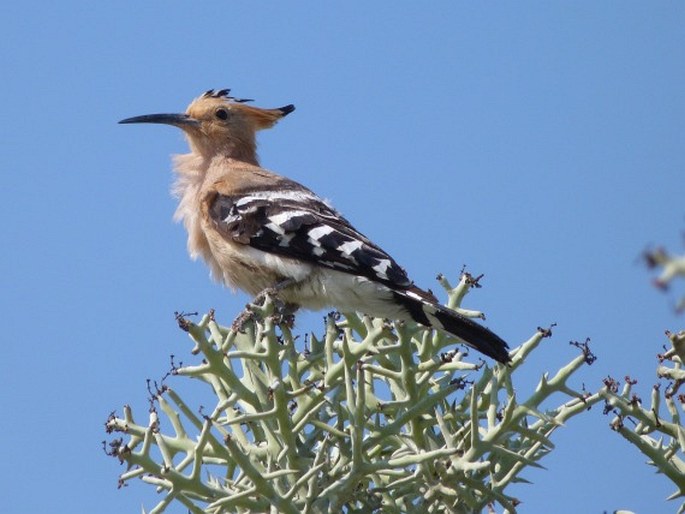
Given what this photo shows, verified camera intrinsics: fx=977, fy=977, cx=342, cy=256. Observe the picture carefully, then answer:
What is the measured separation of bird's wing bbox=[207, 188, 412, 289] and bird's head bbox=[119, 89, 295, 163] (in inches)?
36.8

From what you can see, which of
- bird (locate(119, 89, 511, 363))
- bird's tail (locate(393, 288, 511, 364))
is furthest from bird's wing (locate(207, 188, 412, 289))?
bird's tail (locate(393, 288, 511, 364))

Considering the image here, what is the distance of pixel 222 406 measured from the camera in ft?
7.72

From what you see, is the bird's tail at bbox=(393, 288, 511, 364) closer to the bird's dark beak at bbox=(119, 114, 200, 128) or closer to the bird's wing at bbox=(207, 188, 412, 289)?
the bird's wing at bbox=(207, 188, 412, 289)

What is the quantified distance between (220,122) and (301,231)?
5.46 feet

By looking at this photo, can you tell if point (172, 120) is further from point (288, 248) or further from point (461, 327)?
point (461, 327)

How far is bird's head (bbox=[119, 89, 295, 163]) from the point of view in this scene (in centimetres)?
538

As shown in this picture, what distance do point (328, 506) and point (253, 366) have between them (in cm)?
47

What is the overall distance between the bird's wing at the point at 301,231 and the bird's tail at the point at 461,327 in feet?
1.18

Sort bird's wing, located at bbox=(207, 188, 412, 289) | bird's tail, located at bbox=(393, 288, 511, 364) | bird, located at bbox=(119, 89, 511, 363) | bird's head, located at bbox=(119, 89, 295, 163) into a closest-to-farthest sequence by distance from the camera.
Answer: bird's tail, located at bbox=(393, 288, 511, 364) < bird, located at bbox=(119, 89, 511, 363) < bird's wing, located at bbox=(207, 188, 412, 289) < bird's head, located at bbox=(119, 89, 295, 163)

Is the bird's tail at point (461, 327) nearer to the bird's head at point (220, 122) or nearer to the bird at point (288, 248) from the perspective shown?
the bird at point (288, 248)

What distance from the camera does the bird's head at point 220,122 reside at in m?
5.38

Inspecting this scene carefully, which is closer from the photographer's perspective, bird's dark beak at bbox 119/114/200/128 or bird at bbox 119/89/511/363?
bird at bbox 119/89/511/363

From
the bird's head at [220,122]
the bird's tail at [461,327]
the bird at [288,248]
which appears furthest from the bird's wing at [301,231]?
the bird's head at [220,122]

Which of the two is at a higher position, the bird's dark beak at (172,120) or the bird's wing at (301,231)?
the bird's dark beak at (172,120)
